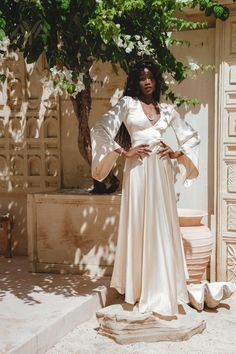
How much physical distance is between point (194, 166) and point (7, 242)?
272cm

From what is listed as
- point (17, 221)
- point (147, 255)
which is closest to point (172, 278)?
point (147, 255)

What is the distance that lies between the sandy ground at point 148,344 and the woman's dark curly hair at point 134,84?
56.7 inches

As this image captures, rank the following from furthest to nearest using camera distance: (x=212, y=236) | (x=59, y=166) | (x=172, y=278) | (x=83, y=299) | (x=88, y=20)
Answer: (x=59, y=166), (x=212, y=236), (x=83, y=299), (x=172, y=278), (x=88, y=20)

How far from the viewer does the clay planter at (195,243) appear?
15.7ft

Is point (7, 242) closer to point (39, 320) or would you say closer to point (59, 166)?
point (59, 166)

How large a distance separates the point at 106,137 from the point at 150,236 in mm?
781

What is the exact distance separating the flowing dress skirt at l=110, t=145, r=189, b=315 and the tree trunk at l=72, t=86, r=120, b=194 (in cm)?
131

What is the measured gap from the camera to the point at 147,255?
13.1ft

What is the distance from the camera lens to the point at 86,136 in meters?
5.44

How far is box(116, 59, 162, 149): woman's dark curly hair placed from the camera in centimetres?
405

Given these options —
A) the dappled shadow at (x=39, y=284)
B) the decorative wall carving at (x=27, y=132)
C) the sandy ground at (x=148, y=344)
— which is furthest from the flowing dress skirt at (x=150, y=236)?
the decorative wall carving at (x=27, y=132)

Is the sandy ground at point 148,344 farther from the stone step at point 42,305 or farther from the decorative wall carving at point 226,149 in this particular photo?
the decorative wall carving at point 226,149

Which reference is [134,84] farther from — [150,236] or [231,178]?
[231,178]

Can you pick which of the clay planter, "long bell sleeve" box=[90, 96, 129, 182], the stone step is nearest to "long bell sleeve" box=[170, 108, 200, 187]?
"long bell sleeve" box=[90, 96, 129, 182]
